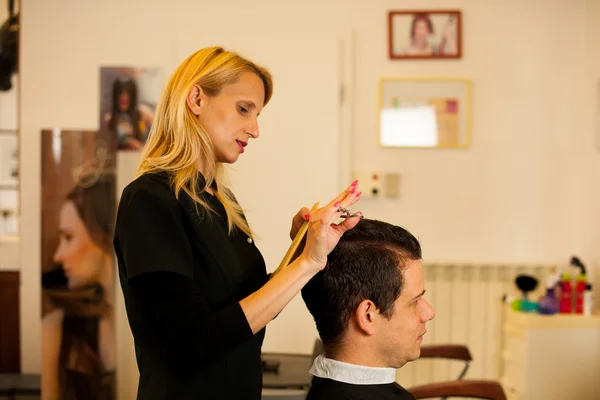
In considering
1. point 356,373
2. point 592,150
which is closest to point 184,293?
point 356,373

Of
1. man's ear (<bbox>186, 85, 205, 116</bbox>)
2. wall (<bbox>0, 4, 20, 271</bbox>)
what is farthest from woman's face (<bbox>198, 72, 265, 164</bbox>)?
wall (<bbox>0, 4, 20, 271</bbox>)

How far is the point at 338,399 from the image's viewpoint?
1383mm

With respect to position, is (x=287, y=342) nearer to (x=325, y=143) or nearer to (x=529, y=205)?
(x=325, y=143)

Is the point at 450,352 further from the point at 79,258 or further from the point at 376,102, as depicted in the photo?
the point at 79,258

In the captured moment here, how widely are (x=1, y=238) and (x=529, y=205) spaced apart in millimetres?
2725

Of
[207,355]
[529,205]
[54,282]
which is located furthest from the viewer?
[529,205]

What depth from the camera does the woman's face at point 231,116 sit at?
1.49 meters

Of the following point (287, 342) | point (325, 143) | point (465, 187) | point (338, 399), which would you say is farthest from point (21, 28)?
point (338, 399)

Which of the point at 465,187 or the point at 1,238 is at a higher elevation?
the point at 465,187

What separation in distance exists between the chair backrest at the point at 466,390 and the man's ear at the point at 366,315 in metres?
0.75

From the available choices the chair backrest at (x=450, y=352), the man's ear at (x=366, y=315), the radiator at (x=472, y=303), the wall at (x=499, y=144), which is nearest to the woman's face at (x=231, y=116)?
the man's ear at (x=366, y=315)

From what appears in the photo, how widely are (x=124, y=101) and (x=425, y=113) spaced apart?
1.50 metres

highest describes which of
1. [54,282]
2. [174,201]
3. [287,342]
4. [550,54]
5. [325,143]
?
[550,54]

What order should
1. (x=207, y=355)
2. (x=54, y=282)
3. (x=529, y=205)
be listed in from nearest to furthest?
1. (x=207, y=355)
2. (x=54, y=282)
3. (x=529, y=205)
